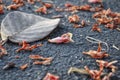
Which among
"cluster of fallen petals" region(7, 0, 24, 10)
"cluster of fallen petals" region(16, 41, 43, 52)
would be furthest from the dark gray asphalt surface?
"cluster of fallen petals" region(7, 0, 24, 10)

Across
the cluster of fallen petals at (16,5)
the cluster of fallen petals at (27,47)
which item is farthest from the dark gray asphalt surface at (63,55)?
the cluster of fallen petals at (16,5)

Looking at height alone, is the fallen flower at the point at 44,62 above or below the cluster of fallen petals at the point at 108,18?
below

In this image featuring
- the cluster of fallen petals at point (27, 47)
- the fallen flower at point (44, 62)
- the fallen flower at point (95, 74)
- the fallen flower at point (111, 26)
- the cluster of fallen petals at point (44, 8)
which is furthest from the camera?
the cluster of fallen petals at point (44, 8)

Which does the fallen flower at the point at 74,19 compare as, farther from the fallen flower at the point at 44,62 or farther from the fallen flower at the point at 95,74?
the fallen flower at the point at 95,74

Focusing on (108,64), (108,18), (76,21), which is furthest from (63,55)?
(108,18)

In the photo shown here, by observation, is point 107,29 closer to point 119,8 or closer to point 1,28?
point 119,8

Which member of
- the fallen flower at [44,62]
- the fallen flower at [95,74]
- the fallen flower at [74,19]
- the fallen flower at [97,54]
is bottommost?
the fallen flower at [95,74]
